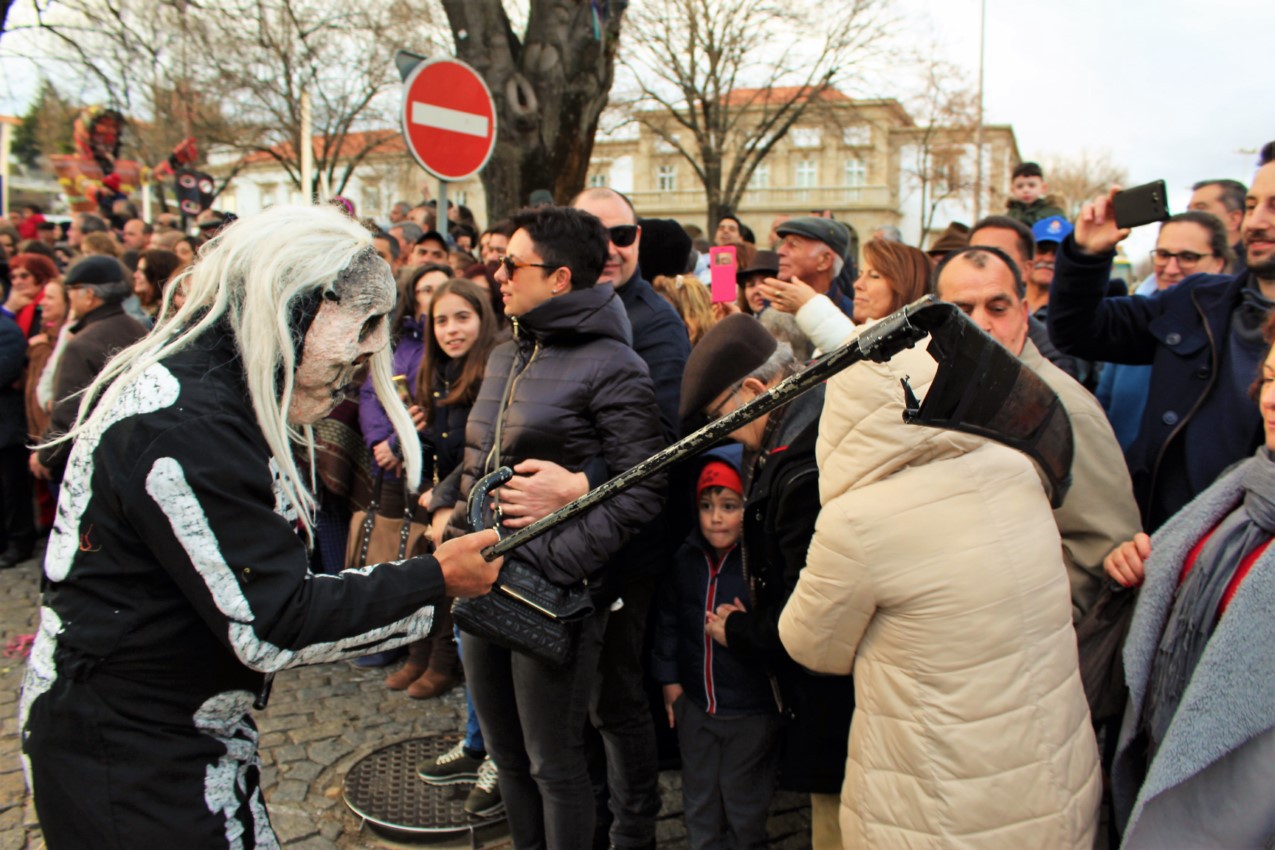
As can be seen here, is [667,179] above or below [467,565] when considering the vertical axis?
above

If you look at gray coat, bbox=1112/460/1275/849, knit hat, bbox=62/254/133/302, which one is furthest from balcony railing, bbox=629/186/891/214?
gray coat, bbox=1112/460/1275/849

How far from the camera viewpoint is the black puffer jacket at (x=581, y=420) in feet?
8.55

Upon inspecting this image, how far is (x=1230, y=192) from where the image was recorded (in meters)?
4.21

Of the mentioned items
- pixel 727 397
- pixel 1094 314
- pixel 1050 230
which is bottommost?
pixel 727 397

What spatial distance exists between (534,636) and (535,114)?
19.9 ft

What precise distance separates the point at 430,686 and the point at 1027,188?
17.6 feet

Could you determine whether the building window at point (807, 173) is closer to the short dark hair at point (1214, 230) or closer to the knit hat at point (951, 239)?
the knit hat at point (951, 239)

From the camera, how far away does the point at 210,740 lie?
1683 millimetres

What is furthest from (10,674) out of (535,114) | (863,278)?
(535,114)

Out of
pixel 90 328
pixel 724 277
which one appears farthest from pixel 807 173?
pixel 724 277

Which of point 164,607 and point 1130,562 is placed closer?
point 164,607

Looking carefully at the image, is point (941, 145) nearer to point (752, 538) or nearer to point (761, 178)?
point (761, 178)

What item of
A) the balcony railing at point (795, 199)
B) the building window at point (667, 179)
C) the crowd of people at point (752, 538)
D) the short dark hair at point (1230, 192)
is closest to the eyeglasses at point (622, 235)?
the crowd of people at point (752, 538)

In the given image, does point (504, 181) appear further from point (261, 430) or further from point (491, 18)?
point (261, 430)
